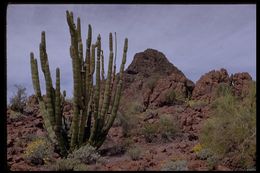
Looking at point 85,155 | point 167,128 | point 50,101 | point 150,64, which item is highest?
point 150,64

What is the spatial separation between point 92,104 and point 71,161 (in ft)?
7.83

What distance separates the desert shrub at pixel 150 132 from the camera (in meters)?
14.2

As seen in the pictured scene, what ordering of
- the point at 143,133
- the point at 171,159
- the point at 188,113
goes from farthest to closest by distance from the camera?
the point at 188,113, the point at 143,133, the point at 171,159

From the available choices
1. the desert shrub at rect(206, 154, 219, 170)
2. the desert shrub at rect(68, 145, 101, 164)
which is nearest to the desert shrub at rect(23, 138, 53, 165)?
the desert shrub at rect(68, 145, 101, 164)

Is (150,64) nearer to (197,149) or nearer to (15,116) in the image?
(15,116)

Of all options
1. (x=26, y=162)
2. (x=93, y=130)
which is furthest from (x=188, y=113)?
(x=26, y=162)

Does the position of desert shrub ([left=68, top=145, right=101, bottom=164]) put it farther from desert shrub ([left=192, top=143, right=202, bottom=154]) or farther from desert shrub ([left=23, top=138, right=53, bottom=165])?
desert shrub ([left=192, top=143, right=202, bottom=154])

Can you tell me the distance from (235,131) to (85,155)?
384cm

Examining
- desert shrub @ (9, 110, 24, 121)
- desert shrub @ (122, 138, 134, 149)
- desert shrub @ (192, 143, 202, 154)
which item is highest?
desert shrub @ (9, 110, 24, 121)

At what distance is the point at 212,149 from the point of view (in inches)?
396

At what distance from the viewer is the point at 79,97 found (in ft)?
34.0

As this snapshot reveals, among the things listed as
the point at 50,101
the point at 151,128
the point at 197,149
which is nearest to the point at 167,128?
the point at 151,128

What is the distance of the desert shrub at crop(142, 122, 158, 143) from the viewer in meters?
14.2

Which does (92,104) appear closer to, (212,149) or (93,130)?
(93,130)
